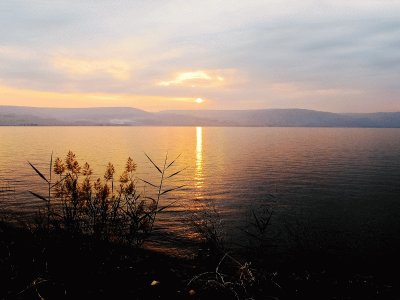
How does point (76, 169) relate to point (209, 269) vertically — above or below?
above

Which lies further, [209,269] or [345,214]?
[345,214]

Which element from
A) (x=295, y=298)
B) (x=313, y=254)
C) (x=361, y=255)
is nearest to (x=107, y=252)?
(x=295, y=298)

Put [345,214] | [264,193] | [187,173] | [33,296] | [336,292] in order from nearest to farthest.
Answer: [33,296] < [336,292] < [345,214] < [264,193] < [187,173]

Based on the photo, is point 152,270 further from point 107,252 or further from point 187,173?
point 187,173

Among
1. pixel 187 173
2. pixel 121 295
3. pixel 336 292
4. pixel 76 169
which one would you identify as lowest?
pixel 187 173

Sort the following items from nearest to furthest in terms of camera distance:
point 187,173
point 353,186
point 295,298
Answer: point 295,298 < point 353,186 < point 187,173

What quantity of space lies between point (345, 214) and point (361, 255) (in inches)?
381

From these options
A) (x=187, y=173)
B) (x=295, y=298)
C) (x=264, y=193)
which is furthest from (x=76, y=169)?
(x=187, y=173)

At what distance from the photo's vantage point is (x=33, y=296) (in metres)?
6.84

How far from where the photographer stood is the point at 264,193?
3472 centimetres

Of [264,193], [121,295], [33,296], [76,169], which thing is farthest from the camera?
[264,193]

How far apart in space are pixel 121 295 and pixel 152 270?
2509 millimetres

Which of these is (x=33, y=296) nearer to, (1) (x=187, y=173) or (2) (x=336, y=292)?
(2) (x=336, y=292)

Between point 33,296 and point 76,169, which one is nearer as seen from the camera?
point 33,296
